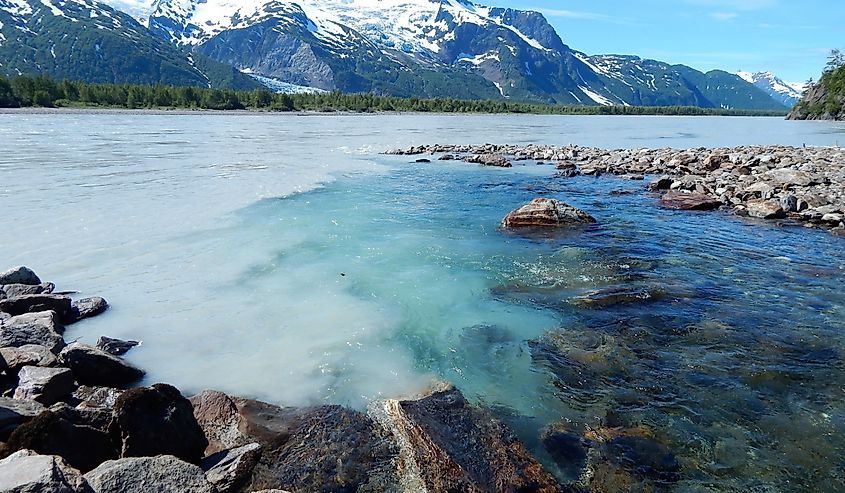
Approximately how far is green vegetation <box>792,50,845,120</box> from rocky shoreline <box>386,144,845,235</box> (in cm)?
12259

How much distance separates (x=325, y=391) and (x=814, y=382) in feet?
25.0

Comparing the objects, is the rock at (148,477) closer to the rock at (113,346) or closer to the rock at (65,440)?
the rock at (65,440)

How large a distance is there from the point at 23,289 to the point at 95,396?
201 inches

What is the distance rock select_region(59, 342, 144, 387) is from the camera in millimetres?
7770

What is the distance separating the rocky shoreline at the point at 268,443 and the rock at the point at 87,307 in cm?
242

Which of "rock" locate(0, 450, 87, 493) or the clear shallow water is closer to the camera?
"rock" locate(0, 450, 87, 493)

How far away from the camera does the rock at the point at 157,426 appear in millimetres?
Answer: 5812

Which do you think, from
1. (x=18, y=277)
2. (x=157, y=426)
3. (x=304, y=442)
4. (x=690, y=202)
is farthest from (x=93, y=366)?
(x=690, y=202)

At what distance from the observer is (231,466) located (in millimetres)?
5742

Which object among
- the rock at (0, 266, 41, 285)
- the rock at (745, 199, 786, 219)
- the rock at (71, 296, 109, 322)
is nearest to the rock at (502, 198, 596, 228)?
the rock at (745, 199, 786, 219)

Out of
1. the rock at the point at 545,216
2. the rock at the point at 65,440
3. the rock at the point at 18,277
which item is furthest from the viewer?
the rock at the point at 545,216

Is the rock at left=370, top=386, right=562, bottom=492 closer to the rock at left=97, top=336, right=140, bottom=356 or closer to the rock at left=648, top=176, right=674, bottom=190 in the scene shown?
the rock at left=97, top=336, right=140, bottom=356

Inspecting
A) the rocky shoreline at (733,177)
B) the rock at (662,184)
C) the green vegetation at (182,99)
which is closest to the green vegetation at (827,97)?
the green vegetation at (182,99)

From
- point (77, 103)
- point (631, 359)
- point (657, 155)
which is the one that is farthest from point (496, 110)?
point (631, 359)
